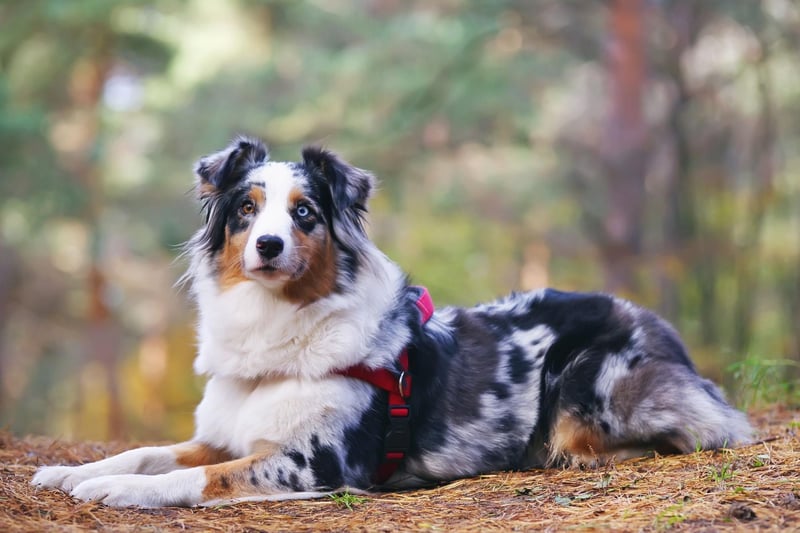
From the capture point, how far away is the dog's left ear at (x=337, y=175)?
499cm

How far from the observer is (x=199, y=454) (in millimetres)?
4945

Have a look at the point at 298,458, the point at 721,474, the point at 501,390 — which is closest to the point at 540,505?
the point at 721,474

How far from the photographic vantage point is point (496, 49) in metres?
16.2

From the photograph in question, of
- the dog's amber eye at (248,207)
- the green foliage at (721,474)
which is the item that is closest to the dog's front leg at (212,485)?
the dog's amber eye at (248,207)

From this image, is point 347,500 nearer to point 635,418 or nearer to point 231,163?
point 635,418

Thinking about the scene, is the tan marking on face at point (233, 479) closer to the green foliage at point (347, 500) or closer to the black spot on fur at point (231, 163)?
the green foliage at point (347, 500)

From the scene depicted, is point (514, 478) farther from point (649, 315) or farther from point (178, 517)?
point (178, 517)

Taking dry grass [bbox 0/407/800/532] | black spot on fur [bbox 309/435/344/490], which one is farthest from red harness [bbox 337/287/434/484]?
black spot on fur [bbox 309/435/344/490]

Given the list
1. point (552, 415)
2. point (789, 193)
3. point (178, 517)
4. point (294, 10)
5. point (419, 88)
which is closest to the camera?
point (178, 517)

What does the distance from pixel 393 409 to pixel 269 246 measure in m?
1.09

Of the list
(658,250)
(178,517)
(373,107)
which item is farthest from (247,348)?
(373,107)

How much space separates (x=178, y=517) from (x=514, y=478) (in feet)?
6.06

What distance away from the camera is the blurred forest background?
13.2m

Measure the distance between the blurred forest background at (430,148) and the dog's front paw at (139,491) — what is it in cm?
514
